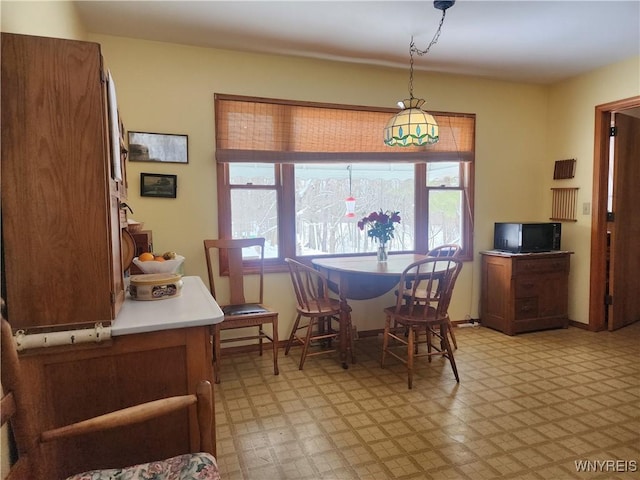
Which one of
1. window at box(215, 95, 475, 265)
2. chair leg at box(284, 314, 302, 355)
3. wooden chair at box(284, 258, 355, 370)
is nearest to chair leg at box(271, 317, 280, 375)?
wooden chair at box(284, 258, 355, 370)

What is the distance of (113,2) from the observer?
8.32ft

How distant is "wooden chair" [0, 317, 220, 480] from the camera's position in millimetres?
1031

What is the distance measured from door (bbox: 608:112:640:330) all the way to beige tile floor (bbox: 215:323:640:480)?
75 cm

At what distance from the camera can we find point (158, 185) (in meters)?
3.21

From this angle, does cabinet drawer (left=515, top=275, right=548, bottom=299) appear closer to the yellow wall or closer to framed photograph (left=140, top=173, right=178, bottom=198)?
the yellow wall

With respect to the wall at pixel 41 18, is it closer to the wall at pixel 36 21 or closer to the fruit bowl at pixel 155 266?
the wall at pixel 36 21

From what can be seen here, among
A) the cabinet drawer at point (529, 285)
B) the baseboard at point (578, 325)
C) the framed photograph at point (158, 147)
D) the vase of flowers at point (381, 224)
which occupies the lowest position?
the baseboard at point (578, 325)

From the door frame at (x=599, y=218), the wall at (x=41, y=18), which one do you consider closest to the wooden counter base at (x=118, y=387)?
the wall at (x=41, y=18)

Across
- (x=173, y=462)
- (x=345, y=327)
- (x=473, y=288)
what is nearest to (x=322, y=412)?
(x=345, y=327)

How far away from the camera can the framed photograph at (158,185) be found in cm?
317

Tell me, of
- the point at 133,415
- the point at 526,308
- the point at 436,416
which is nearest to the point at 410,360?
the point at 436,416

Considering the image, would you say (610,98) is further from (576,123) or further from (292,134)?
(292,134)

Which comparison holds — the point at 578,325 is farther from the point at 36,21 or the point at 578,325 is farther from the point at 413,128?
the point at 36,21

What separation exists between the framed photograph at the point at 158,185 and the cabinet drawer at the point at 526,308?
131 inches
